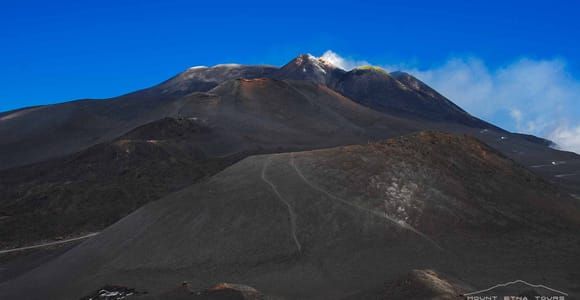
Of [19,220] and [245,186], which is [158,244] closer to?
[245,186]

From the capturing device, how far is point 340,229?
114ft

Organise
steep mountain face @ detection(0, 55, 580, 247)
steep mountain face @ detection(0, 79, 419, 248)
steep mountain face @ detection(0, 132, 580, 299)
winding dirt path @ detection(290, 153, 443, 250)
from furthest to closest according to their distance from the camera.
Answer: steep mountain face @ detection(0, 55, 580, 247) < steep mountain face @ detection(0, 79, 419, 248) < winding dirt path @ detection(290, 153, 443, 250) < steep mountain face @ detection(0, 132, 580, 299)

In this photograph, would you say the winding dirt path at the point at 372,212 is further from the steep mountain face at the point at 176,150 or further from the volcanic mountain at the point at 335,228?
the steep mountain face at the point at 176,150

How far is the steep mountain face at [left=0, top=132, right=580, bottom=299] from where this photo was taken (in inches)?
1209

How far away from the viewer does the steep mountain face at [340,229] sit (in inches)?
1209

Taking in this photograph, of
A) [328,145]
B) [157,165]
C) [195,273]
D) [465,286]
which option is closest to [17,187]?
[157,165]

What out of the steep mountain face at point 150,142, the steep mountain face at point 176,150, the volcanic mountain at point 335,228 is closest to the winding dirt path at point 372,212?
the volcanic mountain at point 335,228

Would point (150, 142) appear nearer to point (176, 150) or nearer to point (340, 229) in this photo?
point (176, 150)

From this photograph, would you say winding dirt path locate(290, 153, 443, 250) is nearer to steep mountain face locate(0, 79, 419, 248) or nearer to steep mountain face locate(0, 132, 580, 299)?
steep mountain face locate(0, 132, 580, 299)

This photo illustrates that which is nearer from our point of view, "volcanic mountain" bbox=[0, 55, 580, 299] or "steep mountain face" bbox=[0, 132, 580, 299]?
"steep mountain face" bbox=[0, 132, 580, 299]

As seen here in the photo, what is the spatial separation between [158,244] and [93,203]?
44.1 m

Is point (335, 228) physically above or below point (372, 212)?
below

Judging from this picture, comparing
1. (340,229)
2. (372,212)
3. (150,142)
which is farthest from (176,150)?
(340,229)

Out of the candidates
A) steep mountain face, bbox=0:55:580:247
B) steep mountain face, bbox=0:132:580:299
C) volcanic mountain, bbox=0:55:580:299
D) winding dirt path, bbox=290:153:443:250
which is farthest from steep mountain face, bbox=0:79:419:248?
winding dirt path, bbox=290:153:443:250
